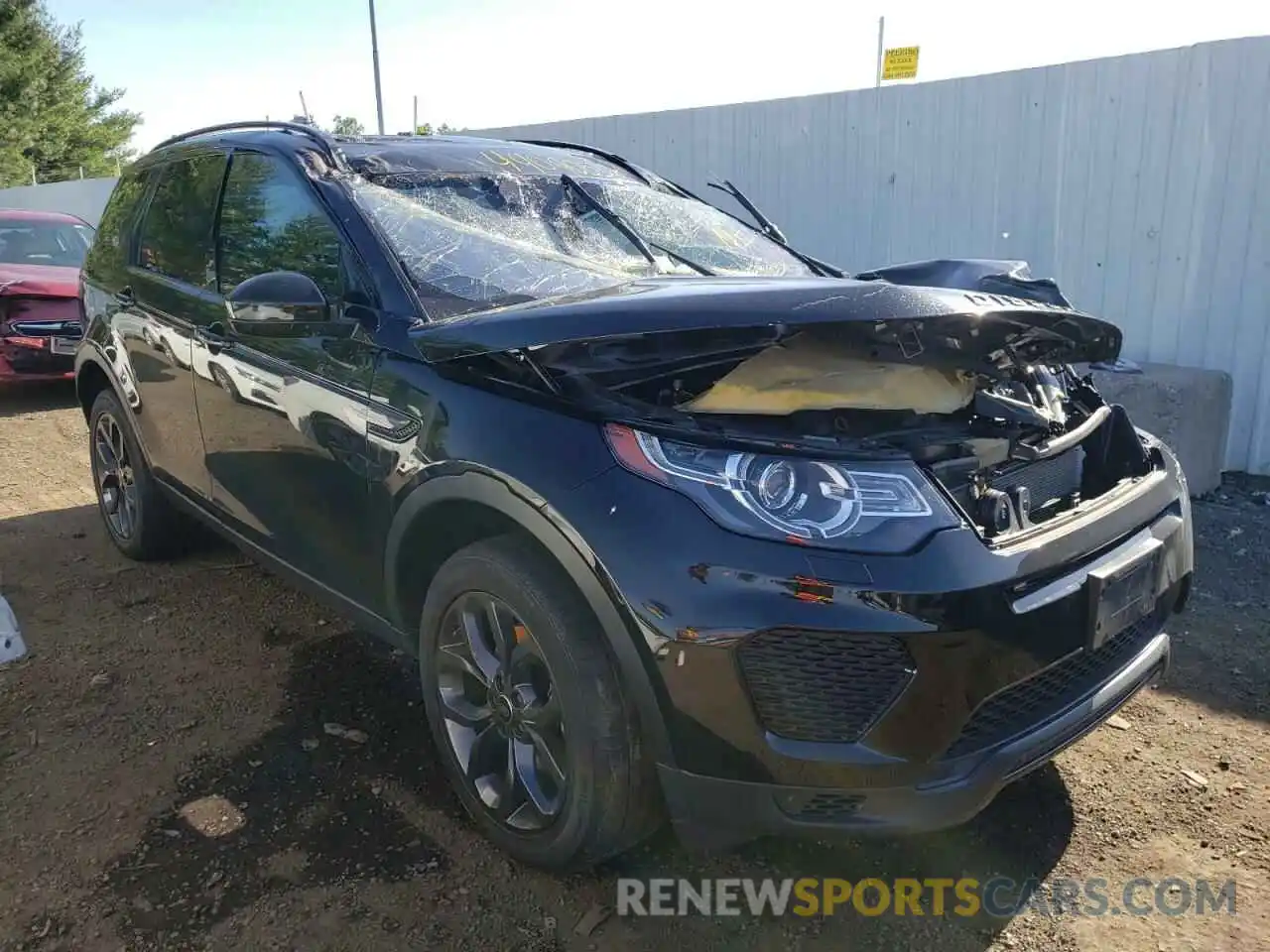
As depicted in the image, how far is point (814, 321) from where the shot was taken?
1.93 metres

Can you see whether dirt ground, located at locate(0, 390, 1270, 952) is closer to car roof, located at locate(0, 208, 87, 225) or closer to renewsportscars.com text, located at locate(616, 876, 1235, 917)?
renewsportscars.com text, located at locate(616, 876, 1235, 917)

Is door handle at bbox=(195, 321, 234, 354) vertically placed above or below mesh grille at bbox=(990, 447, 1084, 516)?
above

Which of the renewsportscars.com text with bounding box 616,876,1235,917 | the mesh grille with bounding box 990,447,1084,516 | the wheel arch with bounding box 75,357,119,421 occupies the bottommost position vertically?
the renewsportscars.com text with bounding box 616,876,1235,917

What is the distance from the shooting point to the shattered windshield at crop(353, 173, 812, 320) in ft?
8.71

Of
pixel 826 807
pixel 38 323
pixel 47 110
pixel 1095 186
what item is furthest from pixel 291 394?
pixel 47 110

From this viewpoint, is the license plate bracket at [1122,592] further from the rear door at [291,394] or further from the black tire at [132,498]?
the black tire at [132,498]

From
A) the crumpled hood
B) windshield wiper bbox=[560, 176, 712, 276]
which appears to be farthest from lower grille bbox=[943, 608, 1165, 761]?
the crumpled hood

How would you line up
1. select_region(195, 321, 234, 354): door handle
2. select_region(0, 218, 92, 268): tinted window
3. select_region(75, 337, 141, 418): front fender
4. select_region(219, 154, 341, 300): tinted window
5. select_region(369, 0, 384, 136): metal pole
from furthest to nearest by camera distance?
select_region(369, 0, 384, 136): metal pole → select_region(0, 218, 92, 268): tinted window → select_region(75, 337, 141, 418): front fender → select_region(195, 321, 234, 354): door handle → select_region(219, 154, 341, 300): tinted window

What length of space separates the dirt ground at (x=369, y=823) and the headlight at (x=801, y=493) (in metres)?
1.00

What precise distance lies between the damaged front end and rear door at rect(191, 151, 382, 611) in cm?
42

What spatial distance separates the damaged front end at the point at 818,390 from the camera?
193 centimetres

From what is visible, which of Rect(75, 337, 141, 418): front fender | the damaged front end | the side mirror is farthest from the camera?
Rect(75, 337, 141, 418): front fender

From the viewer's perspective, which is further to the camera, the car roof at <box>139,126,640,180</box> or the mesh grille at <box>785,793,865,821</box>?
the car roof at <box>139,126,640,180</box>

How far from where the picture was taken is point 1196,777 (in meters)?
2.77
